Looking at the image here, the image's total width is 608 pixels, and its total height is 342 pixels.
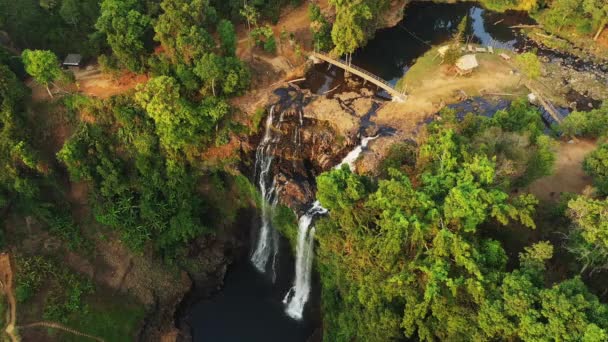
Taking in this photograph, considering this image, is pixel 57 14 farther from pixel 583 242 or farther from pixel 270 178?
pixel 583 242

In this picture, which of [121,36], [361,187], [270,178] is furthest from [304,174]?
[121,36]

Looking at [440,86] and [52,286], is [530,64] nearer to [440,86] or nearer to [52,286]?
[440,86]

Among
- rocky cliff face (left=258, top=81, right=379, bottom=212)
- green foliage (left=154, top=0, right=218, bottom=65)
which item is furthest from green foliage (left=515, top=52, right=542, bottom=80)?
green foliage (left=154, top=0, right=218, bottom=65)

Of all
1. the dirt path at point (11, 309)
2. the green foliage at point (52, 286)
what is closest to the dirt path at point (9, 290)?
the dirt path at point (11, 309)

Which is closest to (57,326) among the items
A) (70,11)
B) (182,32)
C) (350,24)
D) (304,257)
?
(304,257)

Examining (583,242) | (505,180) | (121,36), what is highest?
(121,36)

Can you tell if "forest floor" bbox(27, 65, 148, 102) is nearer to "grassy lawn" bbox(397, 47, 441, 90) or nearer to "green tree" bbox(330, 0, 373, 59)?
"green tree" bbox(330, 0, 373, 59)
